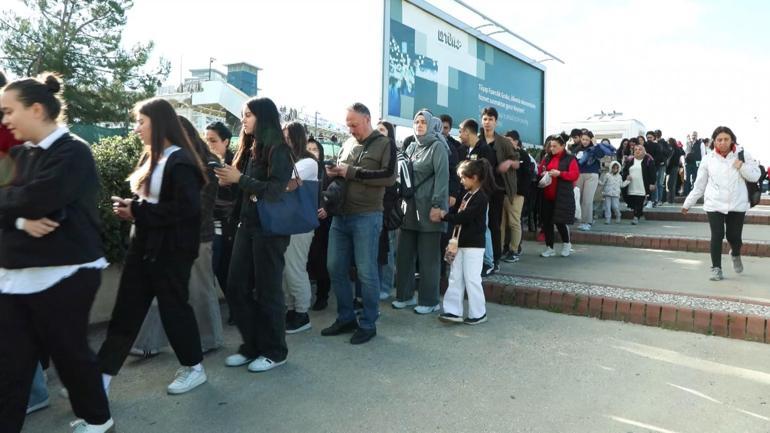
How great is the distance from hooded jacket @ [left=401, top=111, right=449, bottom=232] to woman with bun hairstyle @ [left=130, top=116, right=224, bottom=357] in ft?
5.90

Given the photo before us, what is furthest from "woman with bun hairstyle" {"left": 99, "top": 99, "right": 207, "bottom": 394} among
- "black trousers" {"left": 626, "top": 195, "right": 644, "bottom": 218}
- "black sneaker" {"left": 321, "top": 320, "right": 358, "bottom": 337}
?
"black trousers" {"left": 626, "top": 195, "right": 644, "bottom": 218}

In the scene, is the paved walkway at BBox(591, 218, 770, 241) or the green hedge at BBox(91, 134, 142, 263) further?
the paved walkway at BBox(591, 218, 770, 241)

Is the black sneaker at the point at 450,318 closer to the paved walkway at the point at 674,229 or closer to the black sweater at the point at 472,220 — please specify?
the black sweater at the point at 472,220

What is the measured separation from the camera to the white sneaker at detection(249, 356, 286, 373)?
3586 mm

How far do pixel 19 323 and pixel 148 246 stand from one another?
0.71 meters

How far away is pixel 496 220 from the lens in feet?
21.3

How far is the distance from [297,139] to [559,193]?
452cm

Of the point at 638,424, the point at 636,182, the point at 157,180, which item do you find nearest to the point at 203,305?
the point at 157,180

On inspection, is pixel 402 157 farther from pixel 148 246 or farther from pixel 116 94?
pixel 116 94

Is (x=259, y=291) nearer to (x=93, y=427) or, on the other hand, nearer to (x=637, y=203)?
(x=93, y=427)

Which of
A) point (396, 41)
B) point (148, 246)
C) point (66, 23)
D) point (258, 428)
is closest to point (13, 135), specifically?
point (148, 246)

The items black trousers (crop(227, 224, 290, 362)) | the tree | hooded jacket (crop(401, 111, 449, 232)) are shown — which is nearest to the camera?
black trousers (crop(227, 224, 290, 362))

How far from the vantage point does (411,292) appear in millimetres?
5305

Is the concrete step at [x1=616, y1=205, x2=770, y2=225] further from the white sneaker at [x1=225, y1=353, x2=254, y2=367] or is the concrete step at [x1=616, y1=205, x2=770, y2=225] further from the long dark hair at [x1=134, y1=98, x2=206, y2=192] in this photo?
the long dark hair at [x1=134, y1=98, x2=206, y2=192]
